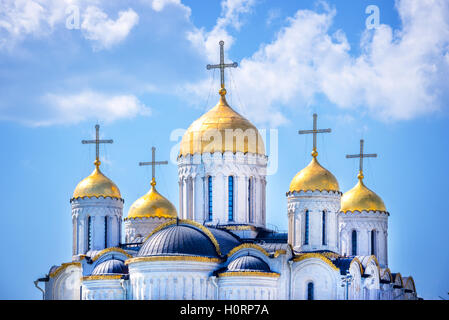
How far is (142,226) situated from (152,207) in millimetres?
994

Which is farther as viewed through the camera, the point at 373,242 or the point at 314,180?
the point at 373,242

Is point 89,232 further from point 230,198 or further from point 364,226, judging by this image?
point 364,226

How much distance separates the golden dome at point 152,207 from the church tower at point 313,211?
26.3 ft

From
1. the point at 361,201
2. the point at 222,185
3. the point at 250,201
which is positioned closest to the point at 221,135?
the point at 222,185

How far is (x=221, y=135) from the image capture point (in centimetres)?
5528

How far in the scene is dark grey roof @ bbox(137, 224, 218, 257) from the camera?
5075cm

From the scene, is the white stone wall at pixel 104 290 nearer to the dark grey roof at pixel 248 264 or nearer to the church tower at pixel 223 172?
the dark grey roof at pixel 248 264

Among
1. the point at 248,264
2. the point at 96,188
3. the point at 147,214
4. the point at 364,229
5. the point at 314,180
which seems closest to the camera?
the point at 248,264

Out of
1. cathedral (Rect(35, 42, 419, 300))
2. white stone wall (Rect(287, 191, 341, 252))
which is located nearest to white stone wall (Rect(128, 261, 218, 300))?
cathedral (Rect(35, 42, 419, 300))

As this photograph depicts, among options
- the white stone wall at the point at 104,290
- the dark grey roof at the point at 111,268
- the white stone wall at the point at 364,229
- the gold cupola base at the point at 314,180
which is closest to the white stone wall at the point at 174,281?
the white stone wall at the point at 104,290

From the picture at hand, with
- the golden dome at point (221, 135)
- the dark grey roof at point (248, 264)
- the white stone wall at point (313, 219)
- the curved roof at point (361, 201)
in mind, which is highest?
the golden dome at point (221, 135)

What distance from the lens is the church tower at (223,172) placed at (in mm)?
54906
